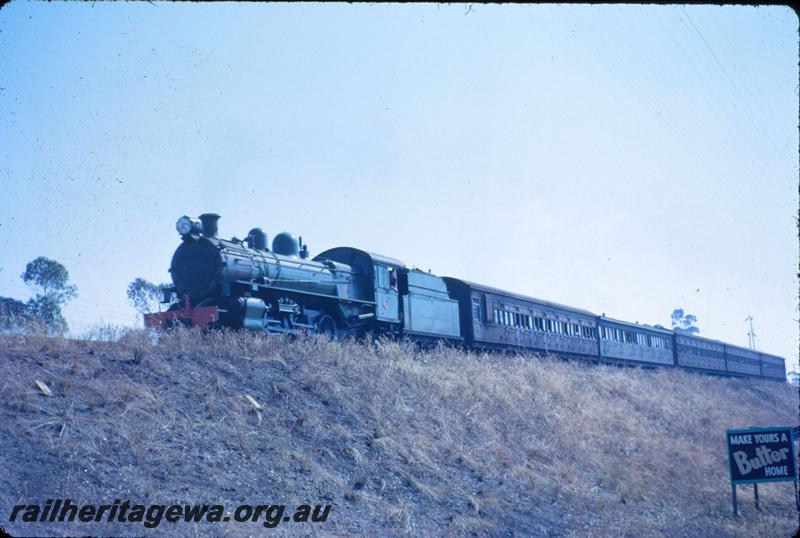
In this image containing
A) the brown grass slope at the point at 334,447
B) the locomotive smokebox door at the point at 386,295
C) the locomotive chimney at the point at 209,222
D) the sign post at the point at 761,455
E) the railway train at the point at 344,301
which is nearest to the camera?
the brown grass slope at the point at 334,447

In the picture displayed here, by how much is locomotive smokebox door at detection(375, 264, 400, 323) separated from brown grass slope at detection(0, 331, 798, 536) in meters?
2.24

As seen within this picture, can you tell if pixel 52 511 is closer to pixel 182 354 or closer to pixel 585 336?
pixel 182 354

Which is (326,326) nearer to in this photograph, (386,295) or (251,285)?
(386,295)

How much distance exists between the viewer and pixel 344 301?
18516mm

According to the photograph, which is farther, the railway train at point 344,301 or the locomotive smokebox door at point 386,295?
the locomotive smokebox door at point 386,295

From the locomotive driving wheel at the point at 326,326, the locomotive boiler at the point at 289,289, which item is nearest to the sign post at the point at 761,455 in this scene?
the locomotive driving wheel at the point at 326,326

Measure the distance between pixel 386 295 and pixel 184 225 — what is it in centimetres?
680

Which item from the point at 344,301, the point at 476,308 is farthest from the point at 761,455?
the point at 476,308

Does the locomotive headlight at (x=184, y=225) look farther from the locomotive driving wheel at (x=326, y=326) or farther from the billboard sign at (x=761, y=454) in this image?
the billboard sign at (x=761, y=454)

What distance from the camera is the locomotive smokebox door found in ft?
65.0

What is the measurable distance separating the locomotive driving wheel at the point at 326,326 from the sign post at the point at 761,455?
992 centimetres

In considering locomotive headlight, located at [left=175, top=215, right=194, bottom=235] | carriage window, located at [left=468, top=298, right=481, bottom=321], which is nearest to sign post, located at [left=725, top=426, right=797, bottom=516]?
locomotive headlight, located at [left=175, top=215, right=194, bottom=235]

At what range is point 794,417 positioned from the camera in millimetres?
37219

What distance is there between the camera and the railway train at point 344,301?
Answer: 1524 centimetres
